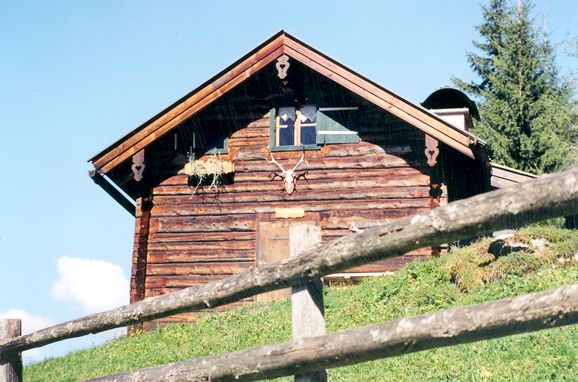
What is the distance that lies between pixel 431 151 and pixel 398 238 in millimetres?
11248

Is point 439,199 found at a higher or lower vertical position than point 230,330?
higher

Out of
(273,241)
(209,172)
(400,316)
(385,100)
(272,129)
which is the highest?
(385,100)

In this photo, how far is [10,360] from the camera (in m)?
6.68

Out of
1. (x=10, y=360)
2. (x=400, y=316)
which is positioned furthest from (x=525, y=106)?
(x=10, y=360)

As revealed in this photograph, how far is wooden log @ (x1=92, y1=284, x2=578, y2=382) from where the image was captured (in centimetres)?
327

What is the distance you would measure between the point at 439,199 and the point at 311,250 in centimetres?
1148

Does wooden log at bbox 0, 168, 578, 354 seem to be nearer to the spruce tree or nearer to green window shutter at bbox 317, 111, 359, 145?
green window shutter at bbox 317, 111, 359, 145

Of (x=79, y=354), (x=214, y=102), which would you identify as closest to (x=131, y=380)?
(x=79, y=354)

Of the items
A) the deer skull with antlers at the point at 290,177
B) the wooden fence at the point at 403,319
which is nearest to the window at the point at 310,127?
the deer skull with antlers at the point at 290,177

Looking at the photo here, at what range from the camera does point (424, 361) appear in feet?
26.4

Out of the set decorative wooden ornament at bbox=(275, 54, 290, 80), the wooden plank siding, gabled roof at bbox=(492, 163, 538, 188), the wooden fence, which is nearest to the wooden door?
the wooden plank siding

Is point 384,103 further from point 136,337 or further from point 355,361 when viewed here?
point 355,361

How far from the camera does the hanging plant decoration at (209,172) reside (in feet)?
52.3

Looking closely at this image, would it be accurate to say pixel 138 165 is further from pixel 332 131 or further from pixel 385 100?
pixel 385 100
